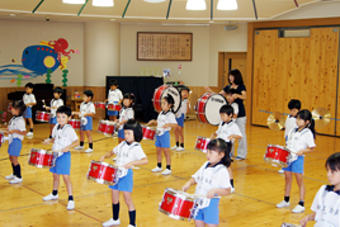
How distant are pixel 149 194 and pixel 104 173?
1956 mm

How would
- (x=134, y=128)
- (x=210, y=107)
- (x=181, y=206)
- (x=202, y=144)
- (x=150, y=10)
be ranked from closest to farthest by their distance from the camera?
1. (x=181, y=206)
2. (x=134, y=128)
3. (x=202, y=144)
4. (x=210, y=107)
5. (x=150, y=10)

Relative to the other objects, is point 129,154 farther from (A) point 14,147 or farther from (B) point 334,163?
(A) point 14,147

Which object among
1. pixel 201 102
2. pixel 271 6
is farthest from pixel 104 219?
pixel 271 6

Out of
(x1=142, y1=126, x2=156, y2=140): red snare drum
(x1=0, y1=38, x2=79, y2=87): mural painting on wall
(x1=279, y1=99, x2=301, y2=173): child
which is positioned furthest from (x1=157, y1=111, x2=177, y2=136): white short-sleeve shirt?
(x1=0, y1=38, x2=79, y2=87): mural painting on wall

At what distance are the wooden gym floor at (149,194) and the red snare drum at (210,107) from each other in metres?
0.93

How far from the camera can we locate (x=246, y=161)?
8398 millimetres

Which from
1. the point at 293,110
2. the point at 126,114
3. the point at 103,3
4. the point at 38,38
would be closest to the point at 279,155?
the point at 293,110

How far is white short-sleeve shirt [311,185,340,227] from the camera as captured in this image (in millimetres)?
3133

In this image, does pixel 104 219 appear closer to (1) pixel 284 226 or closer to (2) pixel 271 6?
(1) pixel 284 226

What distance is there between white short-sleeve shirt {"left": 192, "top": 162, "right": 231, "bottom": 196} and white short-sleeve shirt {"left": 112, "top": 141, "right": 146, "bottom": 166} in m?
0.96

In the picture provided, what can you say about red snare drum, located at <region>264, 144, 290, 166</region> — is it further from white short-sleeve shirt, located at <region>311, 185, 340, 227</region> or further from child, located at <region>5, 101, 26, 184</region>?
child, located at <region>5, 101, 26, 184</region>

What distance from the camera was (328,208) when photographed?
125 inches

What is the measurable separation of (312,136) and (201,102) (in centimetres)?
274

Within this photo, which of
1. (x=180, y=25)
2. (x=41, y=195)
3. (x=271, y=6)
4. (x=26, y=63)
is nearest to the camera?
(x=41, y=195)
